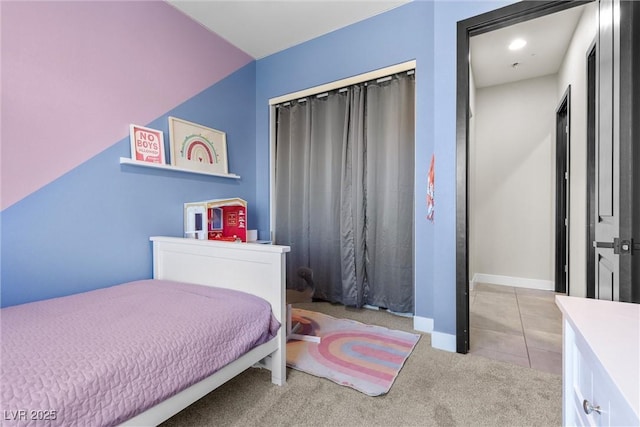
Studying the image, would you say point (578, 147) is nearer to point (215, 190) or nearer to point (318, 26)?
point (318, 26)

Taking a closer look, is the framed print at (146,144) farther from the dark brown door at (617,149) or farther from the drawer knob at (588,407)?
the dark brown door at (617,149)

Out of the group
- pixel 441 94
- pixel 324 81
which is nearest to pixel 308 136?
pixel 324 81

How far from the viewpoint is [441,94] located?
6.43 ft

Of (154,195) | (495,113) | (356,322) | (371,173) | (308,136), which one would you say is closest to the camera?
(154,195)

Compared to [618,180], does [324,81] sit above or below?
above

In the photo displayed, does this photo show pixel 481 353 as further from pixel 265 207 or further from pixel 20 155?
pixel 20 155

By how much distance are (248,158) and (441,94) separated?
1902 mm

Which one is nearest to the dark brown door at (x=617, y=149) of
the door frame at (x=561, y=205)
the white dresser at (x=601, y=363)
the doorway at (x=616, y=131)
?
the doorway at (x=616, y=131)

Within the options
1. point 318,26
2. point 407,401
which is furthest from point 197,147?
point 407,401

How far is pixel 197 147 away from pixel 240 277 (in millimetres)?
1372

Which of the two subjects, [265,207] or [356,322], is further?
[265,207]

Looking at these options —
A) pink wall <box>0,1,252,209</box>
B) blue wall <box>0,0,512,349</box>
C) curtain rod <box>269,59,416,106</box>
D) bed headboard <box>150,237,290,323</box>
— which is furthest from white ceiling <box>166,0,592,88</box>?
bed headboard <box>150,237,290,323</box>

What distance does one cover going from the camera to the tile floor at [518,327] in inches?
73.6

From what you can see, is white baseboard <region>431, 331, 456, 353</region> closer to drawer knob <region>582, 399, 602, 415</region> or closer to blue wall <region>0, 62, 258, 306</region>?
drawer knob <region>582, 399, 602, 415</region>
